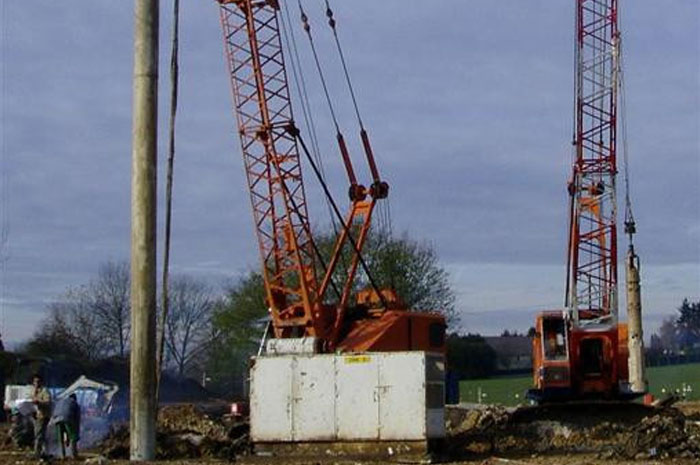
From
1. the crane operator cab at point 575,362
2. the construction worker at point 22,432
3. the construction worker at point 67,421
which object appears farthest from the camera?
the crane operator cab at point 575,362

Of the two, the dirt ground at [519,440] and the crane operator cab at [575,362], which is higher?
the crane operator cab at [575,362]

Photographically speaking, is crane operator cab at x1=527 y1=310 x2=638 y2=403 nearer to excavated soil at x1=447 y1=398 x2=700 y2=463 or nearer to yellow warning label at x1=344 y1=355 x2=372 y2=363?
excavated soil at x1=447 y1=398 x2=700 y2=463

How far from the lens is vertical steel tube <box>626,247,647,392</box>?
1757 inches

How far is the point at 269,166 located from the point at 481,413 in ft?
34.8

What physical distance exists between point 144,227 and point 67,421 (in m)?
6.34

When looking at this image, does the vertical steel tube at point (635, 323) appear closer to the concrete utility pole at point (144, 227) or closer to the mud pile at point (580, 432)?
the mud pile at point (580, 432)

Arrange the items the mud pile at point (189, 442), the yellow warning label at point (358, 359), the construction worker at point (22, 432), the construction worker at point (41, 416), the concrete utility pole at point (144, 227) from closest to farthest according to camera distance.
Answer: the concrete utility pole at point (144, 227) → the yellow warning label at point (358, 359) → the construction worker at point (41, 416) → the mud pile at point (189, 442) → the construction worker at point (22, 432)

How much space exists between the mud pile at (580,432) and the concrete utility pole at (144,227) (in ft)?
24.6

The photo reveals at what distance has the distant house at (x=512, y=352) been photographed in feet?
348

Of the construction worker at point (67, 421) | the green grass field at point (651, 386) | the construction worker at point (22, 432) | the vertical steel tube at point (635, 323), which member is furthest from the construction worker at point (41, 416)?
the green grass field at point (651, 386)

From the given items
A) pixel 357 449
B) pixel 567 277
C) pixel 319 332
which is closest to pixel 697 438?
pixel 357 449

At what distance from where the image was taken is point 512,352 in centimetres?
11800

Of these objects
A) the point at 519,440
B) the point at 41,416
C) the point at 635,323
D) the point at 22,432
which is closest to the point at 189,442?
the point at 41,416

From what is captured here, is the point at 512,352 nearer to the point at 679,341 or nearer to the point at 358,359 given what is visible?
the point at 679,341
